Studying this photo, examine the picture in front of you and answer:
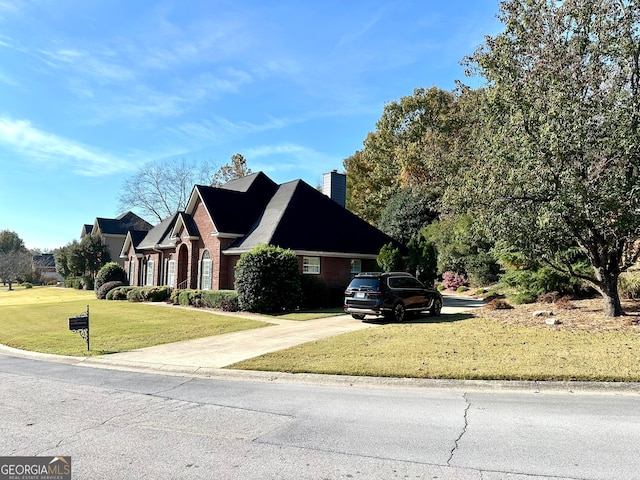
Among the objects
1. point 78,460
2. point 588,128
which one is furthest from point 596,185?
point 78,460

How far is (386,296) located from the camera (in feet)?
53.4

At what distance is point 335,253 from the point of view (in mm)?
26438

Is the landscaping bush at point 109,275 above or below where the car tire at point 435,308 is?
above

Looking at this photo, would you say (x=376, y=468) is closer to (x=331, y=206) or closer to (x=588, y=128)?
(x=588, y=128)

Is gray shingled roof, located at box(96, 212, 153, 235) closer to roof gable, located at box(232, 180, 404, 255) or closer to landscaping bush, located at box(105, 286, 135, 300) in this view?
landscaping bush, located at box(105, 286, 135, 300)

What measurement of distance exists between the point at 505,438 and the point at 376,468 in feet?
6.15

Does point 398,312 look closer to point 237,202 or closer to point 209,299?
point 209,299

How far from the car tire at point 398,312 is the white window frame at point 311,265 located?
31.3 feet

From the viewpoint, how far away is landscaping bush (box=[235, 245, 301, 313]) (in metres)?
20.9

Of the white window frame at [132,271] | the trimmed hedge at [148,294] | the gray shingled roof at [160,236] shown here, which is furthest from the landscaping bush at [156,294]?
the white window frame at [132,271]

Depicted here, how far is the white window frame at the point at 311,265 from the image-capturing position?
25.6 meters

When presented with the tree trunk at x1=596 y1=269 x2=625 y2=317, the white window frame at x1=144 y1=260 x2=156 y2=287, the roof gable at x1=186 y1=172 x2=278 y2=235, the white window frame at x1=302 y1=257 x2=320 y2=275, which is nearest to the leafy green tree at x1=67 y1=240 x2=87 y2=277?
the white window frame at x1=144 y1=260 x2=156 y2=287

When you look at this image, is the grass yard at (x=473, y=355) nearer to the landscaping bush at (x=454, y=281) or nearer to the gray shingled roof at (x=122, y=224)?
the landscaping bush at (x=454, y=281)

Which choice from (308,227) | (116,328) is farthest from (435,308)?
(116,328)
